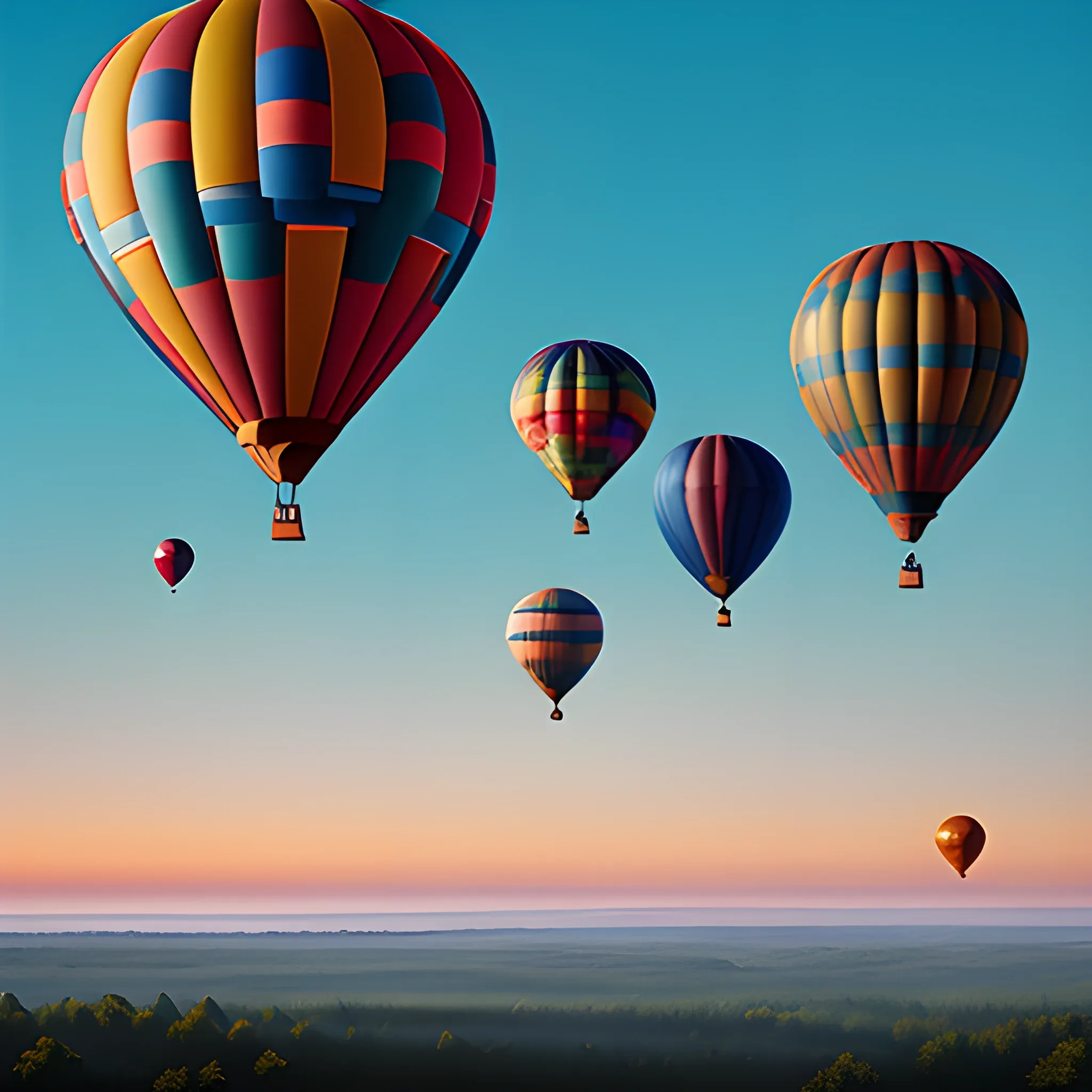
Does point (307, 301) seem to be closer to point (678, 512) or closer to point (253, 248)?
point (253, 248)

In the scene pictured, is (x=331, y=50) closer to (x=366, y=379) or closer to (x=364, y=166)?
(x=364, y=166)

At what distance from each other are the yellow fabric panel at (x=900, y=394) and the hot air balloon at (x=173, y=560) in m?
18.0

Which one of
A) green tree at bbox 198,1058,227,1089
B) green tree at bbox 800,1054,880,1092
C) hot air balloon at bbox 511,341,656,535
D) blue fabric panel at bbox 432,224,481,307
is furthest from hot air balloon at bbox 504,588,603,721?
green tree at bbox 198,1058,227,1089

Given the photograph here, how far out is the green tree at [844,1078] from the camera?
141000 mm

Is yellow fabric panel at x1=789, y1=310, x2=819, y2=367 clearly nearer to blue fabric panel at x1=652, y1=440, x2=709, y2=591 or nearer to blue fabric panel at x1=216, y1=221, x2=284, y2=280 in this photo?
blue fabric panel at x1=652, y1=440, x2=709, y2=591

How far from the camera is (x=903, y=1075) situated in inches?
6594

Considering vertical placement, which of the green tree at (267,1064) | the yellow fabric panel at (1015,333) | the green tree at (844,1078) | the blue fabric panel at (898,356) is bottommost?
the green tree at (267,1064)

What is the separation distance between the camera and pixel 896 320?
28.9 metres

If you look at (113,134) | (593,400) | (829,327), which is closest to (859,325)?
(829,327)

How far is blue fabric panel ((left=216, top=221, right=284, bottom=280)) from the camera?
20062mm

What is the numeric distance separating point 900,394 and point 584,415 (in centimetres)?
819

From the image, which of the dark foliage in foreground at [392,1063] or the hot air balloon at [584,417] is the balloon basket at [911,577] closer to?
the hot air balloon at [584,417]

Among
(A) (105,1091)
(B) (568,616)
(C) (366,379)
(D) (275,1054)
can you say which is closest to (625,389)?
(B) (568,616)

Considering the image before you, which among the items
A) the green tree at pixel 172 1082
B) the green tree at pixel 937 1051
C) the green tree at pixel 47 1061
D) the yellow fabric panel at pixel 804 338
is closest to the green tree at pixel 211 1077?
the green tree at pixel 172 1082
